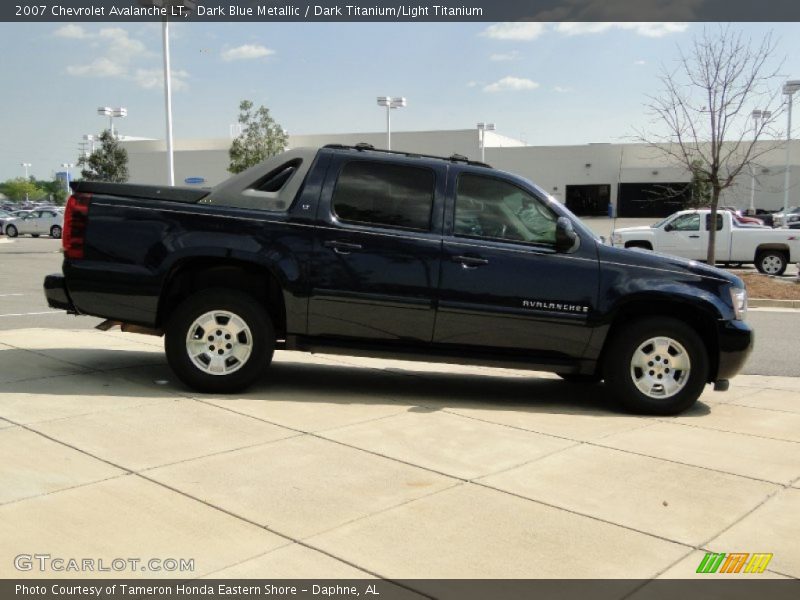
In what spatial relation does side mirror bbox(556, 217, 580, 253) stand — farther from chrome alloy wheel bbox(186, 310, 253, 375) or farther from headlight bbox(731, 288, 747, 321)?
chrome alloy wheel bbox(186, 310, 253, 375)

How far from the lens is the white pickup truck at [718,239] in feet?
71.2

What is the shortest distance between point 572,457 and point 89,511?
292cm

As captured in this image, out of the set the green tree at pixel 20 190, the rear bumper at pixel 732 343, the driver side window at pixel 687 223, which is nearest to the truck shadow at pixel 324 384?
the rear bumper at pixel 732 343

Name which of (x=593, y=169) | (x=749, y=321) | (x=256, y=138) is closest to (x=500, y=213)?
(x=749, y=321)

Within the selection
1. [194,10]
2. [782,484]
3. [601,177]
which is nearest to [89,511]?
[782,484]

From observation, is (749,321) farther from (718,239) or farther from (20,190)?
(20,190)

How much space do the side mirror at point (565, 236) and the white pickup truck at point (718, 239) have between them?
15855 millimetres

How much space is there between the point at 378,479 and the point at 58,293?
3.32m

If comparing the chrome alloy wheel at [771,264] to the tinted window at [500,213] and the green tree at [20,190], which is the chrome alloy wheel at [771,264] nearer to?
the tinted window at [500,213]

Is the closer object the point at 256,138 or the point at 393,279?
the point at 393,279

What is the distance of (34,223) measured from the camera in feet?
143

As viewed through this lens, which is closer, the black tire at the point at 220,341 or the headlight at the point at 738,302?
the black tire at the point at 220,341

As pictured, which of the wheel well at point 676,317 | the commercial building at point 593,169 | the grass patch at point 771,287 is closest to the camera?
the wheel well at point 676,317

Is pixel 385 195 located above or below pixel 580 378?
above
